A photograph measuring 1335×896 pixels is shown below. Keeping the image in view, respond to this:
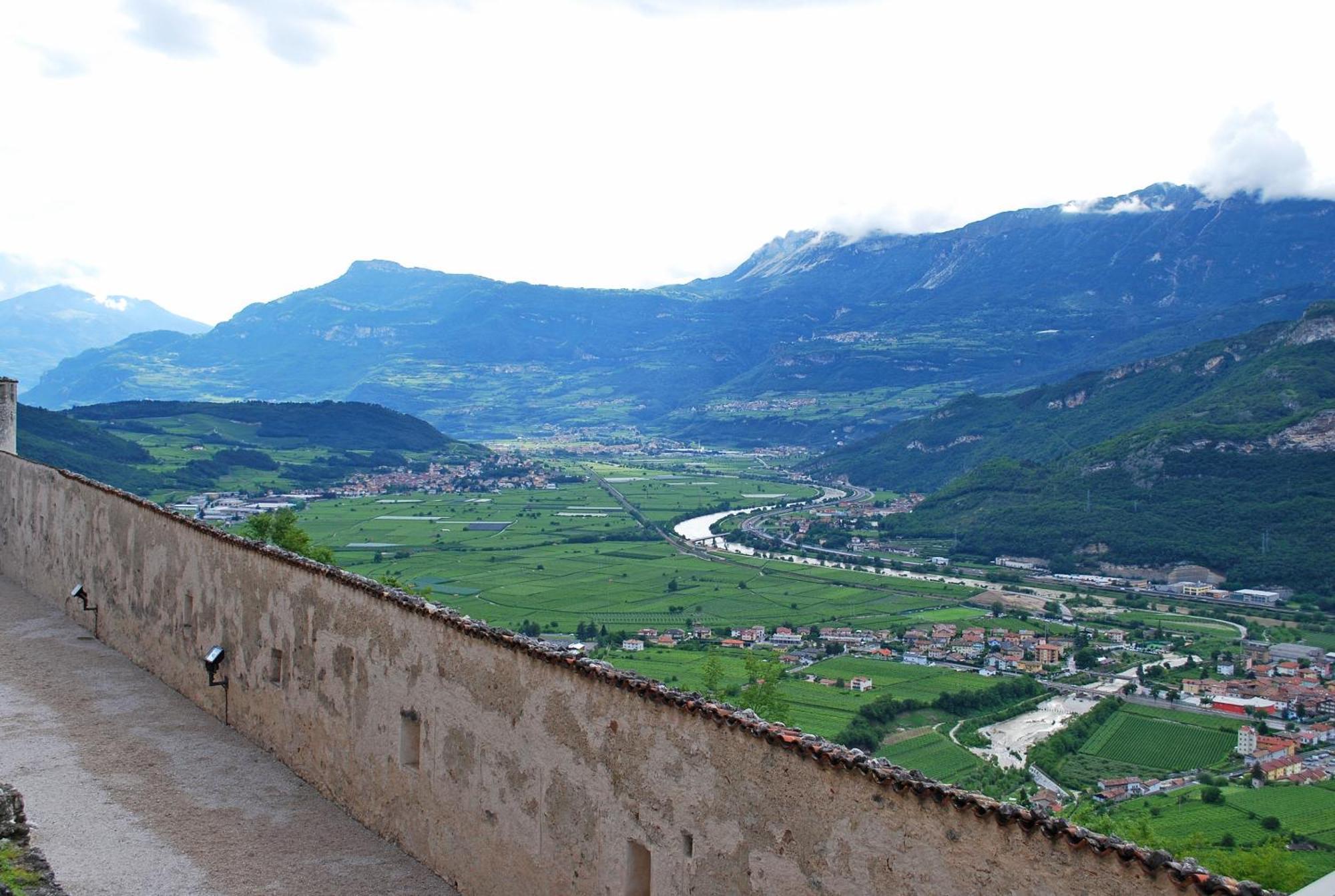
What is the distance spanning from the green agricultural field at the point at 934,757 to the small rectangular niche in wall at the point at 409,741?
23.2m

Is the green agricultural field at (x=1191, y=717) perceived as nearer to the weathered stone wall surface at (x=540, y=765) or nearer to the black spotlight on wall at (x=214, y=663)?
the black spotlight on wall at (x=214, y=663)

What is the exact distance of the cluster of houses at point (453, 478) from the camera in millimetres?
114750

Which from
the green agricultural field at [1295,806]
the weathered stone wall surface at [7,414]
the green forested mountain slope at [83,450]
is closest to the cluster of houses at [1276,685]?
the green agricultural field at [1295,806]

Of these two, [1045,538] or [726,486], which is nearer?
[1045,538]

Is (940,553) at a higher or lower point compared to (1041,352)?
lower

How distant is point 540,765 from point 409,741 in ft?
6.69

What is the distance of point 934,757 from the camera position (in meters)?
33.5

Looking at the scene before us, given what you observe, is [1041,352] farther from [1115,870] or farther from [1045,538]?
[1115,870]

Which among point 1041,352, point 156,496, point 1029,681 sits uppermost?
point 1041,352

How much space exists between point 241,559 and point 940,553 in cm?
7555

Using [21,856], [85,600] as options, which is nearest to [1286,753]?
[85,600]

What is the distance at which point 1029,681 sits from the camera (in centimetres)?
4412

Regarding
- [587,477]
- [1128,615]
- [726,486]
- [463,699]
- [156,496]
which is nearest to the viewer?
[463,699]

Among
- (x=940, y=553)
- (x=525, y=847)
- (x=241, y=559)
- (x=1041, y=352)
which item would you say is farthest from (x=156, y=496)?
(x=1041, y=352)
